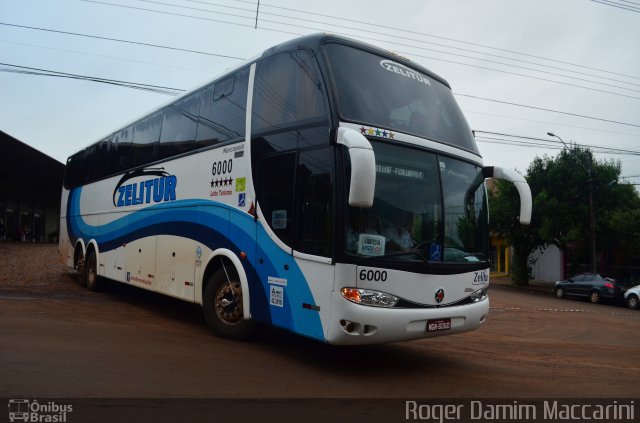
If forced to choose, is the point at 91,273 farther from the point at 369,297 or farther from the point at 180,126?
the point at 369,297

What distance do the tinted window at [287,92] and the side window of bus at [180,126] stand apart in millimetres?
2021

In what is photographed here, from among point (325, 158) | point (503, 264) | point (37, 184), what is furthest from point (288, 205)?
point (37, 184)

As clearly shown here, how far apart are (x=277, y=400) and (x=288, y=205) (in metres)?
2.42

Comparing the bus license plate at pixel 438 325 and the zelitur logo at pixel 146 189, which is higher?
the zelitur logo at pixel 146 189

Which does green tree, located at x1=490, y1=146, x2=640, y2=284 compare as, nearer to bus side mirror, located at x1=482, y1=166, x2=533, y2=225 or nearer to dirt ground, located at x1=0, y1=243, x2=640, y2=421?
dirt ground, located at x1=0, y1=243, x2=640, y2=421

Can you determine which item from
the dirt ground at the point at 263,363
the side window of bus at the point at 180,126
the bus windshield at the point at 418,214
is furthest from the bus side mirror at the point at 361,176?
the side window of bus at the point at 180,126

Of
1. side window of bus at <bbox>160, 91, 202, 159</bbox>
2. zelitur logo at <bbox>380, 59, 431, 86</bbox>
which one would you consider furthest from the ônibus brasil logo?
zelitur logo at <bbox>380, 59, 431, 86</bbox>

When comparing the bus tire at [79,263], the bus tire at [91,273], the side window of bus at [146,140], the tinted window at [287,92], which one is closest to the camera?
the tinted window at [287,92]

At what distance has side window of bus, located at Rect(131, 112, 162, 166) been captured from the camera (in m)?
10.6

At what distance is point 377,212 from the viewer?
6.16 m

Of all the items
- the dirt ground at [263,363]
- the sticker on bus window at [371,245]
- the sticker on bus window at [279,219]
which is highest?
the sticker on bus window at [279,219]

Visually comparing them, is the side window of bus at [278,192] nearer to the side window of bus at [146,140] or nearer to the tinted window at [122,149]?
the side window of bus at [146,140]

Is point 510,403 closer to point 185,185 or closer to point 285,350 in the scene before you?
point 285,350

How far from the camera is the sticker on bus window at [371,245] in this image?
19.7 feet
